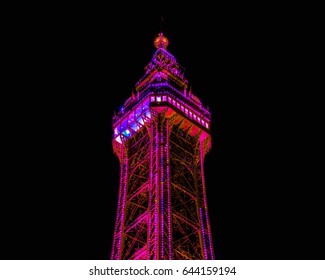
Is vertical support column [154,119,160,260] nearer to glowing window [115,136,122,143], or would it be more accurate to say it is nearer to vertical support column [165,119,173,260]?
vertical support column [165,119,173,260]

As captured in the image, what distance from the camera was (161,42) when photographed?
6378 cm

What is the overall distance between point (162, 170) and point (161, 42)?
774 inches

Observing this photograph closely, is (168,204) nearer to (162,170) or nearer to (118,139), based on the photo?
(162,170)

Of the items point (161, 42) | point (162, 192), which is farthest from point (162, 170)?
point (161, 42)

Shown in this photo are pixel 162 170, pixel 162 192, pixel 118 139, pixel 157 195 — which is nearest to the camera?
pixel 157 195

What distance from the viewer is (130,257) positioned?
45812 mm

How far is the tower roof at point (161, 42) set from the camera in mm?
63625

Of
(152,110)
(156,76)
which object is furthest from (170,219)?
(156,76)

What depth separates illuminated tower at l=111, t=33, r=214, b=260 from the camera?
46.1 metres

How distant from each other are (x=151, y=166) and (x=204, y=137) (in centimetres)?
783

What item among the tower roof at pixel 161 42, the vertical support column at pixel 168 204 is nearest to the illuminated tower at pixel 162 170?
the vertical support column at pixel 168 204

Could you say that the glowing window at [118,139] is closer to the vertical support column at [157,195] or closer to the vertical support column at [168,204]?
the vertical support column at [157,195]

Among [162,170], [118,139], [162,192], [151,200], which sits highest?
[118,139]

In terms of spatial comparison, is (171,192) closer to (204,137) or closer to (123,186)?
(123,186)
